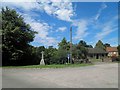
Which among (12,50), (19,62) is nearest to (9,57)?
(12,50)

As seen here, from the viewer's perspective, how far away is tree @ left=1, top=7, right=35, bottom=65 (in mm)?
41625

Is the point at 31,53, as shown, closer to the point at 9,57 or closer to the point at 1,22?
the point at 9,57

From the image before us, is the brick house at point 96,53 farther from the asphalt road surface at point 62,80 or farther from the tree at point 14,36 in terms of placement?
the asphalt road surface at point 62,80

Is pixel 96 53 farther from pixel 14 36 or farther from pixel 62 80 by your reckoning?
pixel 62 80

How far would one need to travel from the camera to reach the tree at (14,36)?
41625mm

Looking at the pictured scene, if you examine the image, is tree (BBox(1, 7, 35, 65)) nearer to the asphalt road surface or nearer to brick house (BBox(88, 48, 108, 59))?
the asphalt road surface

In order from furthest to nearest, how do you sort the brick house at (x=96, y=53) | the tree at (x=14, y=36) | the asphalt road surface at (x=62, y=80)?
the brick house at (x=96, y=53)
the tree at (x=14, y=36)
the asphalt road surface at (x=62, y=80)

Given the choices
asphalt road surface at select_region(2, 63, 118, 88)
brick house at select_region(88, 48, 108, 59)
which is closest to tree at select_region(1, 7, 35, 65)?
asphalt road surface at select_region(2, 63, 118, 88)

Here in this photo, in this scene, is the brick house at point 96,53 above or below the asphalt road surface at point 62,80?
above

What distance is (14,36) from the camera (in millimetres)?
42625

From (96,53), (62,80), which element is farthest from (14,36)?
(96,53)

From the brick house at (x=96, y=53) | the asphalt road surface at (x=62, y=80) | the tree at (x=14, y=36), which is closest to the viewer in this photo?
the asphalt road surface at (x=62, y=80)

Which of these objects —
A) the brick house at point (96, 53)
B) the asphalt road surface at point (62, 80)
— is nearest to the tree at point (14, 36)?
the asphalt road surface at point (62, 80)

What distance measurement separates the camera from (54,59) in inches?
2007
